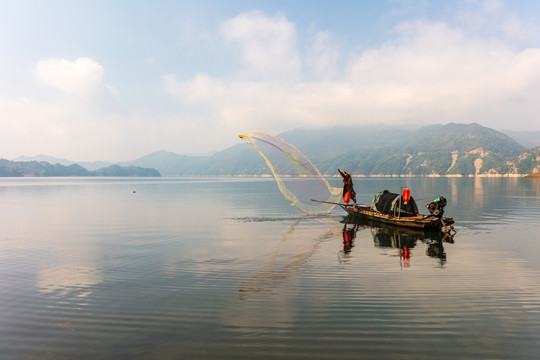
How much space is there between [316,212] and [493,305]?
40.0 metres

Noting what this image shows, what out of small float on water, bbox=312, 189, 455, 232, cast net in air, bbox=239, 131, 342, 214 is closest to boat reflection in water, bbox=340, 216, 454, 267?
small float on water, bbox=312, 189, 455, 232

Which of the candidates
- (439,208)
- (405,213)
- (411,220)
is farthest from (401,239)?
(405,213)

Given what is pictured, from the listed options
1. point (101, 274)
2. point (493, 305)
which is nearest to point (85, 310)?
point (101, 274)

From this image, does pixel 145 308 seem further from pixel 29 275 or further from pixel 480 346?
pixel 480 346

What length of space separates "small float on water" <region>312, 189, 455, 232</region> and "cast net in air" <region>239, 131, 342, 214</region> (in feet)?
22.2

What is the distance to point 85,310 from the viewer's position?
45.0ft

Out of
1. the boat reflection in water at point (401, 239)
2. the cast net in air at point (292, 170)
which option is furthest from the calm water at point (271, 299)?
the cast net in air at point (292, 170)

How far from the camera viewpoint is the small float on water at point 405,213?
110ft

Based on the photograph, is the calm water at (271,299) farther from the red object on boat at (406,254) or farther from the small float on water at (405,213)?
the small float on water at (405,213)

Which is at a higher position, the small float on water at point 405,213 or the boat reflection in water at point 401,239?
the small float on water at point 405,213

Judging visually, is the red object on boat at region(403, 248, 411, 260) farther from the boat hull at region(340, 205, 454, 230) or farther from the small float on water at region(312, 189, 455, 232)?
the small float on water at region(312, 189, 455, 232)

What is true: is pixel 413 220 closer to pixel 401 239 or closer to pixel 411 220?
pixel 411 220

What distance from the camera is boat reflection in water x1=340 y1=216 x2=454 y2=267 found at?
2438 cm

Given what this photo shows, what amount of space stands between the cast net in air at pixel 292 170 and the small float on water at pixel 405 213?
676cm
